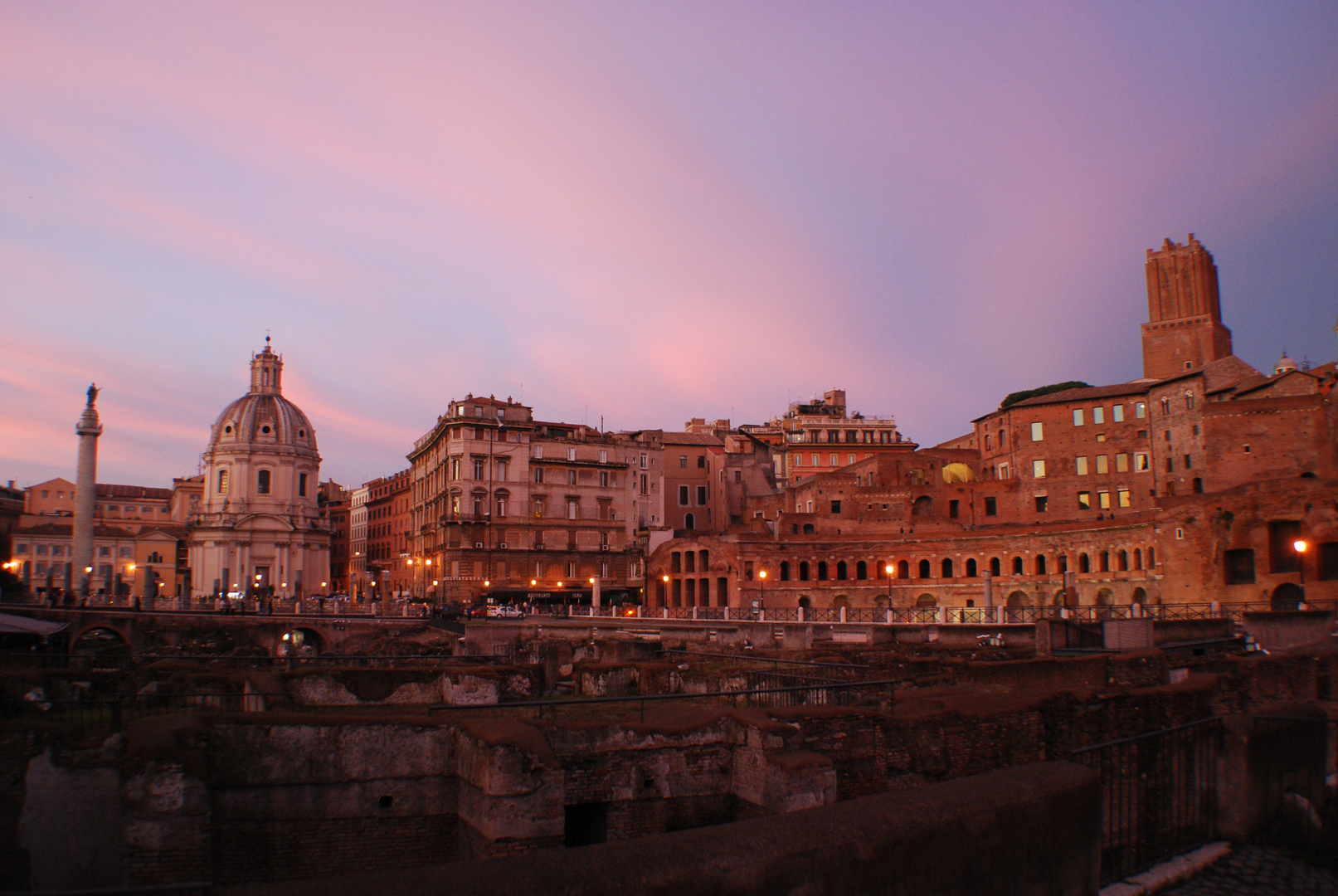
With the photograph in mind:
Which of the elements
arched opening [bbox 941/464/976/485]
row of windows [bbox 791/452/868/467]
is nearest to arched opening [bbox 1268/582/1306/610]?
arched opening [bbox 941/464/976/485]

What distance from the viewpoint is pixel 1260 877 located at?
9.16 meters

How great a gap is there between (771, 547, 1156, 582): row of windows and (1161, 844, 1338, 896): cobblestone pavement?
157ft

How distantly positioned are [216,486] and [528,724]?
88989 millimetres

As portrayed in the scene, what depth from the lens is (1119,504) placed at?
6550 centimetres

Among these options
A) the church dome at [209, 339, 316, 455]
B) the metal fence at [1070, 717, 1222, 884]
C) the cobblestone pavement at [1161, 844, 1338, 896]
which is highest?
the church dome at [209, 339, 316, 455]

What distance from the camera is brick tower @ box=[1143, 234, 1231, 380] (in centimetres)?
8500

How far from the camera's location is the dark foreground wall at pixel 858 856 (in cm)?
459

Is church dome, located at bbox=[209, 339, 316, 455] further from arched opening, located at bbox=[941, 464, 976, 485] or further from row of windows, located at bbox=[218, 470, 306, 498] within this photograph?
arched opening, located at bbox=[941, 464, 976, 485]

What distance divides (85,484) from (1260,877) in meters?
71.3

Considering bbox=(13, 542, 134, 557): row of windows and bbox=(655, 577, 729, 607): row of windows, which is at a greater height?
bbox=(13, 542, 134, 557): row of windows

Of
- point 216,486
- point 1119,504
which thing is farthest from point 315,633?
point 1119,504

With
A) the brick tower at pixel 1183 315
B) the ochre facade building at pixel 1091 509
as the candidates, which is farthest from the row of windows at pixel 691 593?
the brick tower at pixel 1183 315

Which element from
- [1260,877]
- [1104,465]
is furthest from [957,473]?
[1260,877]

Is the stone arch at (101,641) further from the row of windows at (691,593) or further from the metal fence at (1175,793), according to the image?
the metal fence at (1175,793)
